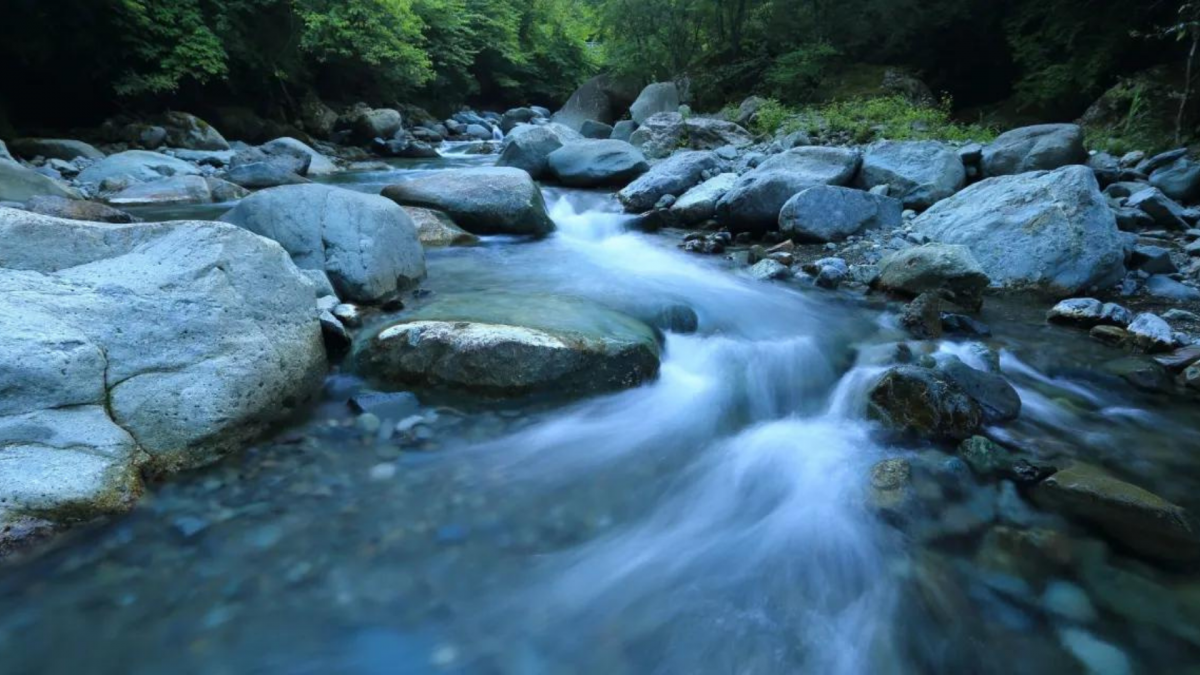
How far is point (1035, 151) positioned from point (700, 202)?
4.07 meters

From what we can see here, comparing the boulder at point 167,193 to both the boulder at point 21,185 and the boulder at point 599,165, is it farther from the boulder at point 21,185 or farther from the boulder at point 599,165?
the boulder at point 599,165

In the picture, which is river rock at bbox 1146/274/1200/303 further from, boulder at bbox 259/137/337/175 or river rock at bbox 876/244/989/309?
boulder at bbox 259/137/337/175

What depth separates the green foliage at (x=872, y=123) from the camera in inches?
426

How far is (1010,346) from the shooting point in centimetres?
485

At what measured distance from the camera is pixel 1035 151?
→ 792 cm

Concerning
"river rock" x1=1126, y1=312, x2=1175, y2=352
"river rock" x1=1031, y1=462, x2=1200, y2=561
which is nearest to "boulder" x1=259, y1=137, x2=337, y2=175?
"river rock" x1=1126, y1=312, x2=1175, y2=352

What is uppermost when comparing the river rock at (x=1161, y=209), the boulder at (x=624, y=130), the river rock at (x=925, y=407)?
the boulder at (x=624, y=130)

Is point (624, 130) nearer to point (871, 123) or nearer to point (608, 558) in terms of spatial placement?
point (871, 123)

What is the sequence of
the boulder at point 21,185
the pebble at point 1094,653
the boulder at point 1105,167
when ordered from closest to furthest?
the pebble at point 1094,653, the boulder at point 21,185, the boulder at point 1105,167

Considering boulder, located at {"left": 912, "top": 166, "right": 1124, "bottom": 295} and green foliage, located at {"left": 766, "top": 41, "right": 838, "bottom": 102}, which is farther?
green foliage, located at {"left": 766, "top": 41, "right": 838, "bottom": 102}

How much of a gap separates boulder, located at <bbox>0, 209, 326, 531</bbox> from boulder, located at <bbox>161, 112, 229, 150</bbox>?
12944 mm

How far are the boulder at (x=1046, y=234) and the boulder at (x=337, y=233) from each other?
5.37 meters

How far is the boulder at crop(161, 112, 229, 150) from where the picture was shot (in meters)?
14.2

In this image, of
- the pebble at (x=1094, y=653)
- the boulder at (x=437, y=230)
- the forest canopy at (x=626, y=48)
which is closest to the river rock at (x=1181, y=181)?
the forest canopy at (x=626, y=48)
